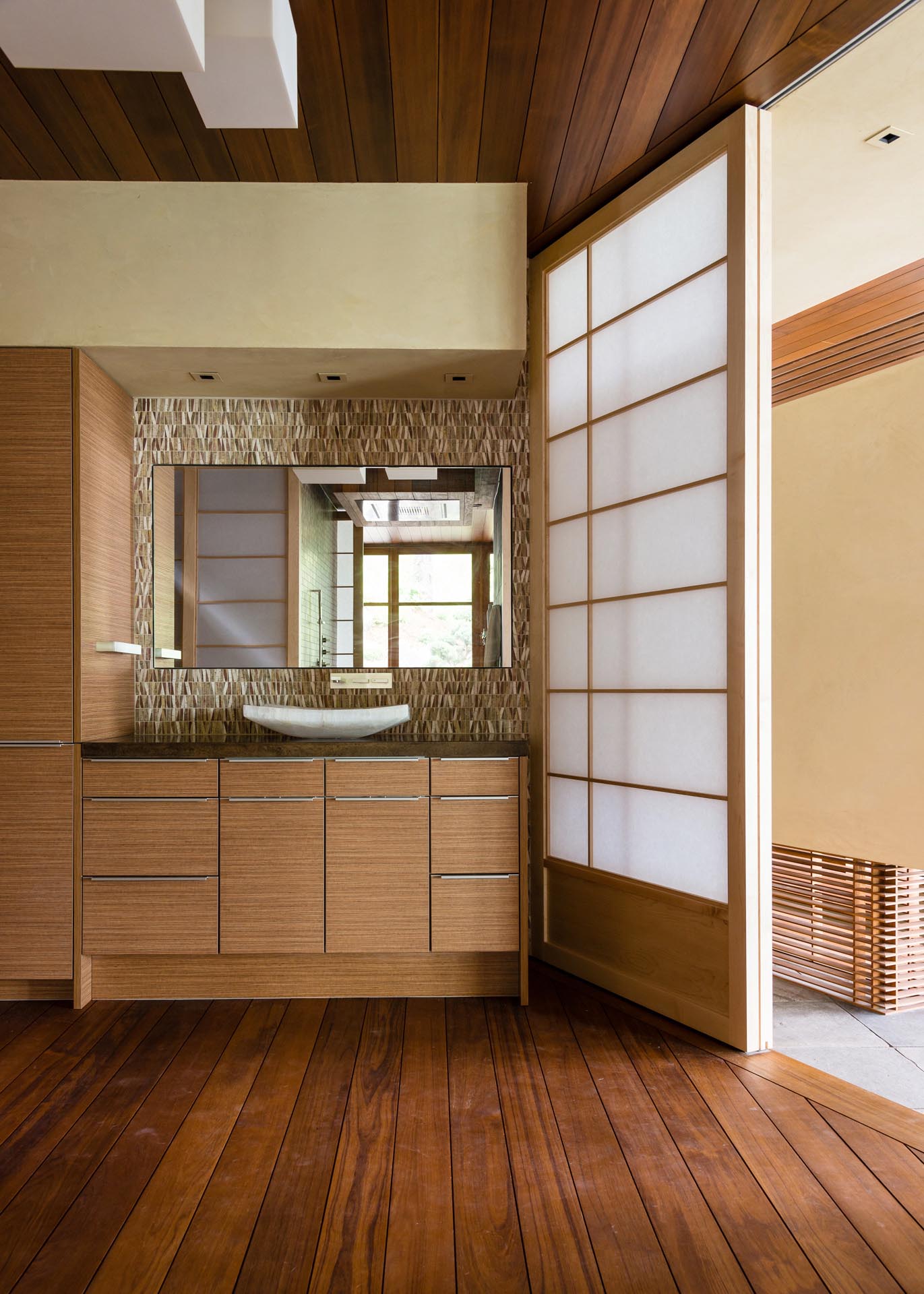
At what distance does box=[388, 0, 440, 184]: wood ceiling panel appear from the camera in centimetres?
224

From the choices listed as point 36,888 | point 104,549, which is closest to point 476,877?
point 36,888

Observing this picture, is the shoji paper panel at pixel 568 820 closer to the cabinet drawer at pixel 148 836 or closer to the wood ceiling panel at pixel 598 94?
the cabinet drawer at pixel 148 836

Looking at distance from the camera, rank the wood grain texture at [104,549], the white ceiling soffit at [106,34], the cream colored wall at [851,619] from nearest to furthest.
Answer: the white ceiling soffit at [106,34] < the wood grain texture at [104,549] < the cream colored wall at [851,619]

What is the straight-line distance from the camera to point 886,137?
269 cm

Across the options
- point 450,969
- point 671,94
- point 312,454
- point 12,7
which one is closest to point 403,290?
point 312,454

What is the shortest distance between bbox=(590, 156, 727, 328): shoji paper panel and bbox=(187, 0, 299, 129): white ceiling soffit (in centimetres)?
132

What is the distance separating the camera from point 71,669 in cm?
301

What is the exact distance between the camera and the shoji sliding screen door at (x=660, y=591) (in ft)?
8.45

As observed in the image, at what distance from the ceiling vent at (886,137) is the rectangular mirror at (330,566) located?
167 centimetres

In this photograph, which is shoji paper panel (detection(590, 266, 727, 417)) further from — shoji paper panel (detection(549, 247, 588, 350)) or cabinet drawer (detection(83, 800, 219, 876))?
cabinet drawer (detection(83, 800, 219, 876))

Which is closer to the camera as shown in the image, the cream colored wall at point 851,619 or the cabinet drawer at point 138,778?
the cabinet drawer at point 138,778

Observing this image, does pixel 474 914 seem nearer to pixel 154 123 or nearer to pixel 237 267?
pixel 237 267

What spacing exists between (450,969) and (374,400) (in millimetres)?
2295

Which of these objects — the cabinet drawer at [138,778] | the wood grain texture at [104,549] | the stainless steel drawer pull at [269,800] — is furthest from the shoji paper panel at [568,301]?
the cabinet drawer at [138,778]
